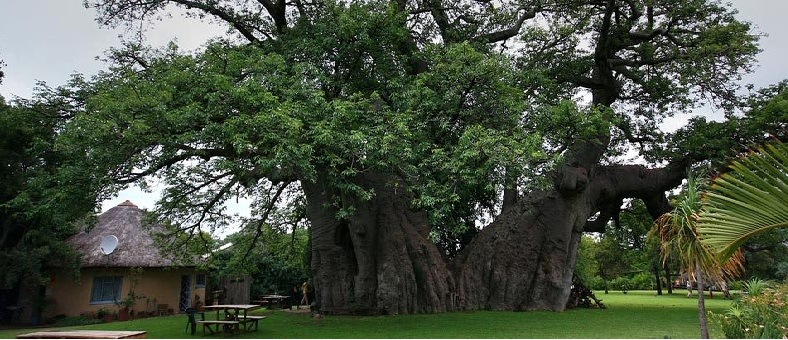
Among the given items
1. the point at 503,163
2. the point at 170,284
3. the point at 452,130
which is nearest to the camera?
the point at 503,163

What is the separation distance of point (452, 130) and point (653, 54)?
29.4ft

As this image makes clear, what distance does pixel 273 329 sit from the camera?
1146 cm

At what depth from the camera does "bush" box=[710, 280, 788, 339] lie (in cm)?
646

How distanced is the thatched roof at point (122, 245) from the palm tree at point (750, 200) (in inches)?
652

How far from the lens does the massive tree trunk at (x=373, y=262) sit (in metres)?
13.6

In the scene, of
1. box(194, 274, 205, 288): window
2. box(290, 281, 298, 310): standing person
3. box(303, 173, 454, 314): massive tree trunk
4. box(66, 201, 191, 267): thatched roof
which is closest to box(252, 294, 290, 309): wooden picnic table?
box(290, 281, 298, 310): standing person

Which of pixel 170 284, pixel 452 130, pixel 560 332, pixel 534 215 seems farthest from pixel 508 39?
pixel 170 284

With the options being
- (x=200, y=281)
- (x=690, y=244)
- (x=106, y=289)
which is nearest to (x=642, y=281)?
(x=200, y=281)

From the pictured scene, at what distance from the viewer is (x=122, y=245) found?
2009cm

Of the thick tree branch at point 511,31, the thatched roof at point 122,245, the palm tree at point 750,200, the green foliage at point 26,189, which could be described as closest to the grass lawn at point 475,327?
the palm tree at point 750,200

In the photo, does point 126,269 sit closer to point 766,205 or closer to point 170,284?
point 170,284

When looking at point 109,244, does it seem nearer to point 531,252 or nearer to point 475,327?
point 475,327

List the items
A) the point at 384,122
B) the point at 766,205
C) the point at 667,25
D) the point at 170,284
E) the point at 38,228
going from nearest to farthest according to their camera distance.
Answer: the point at 766,205 < the point at 384,122 < the point at 667,25 < the point at 38,228 < the point at 170,284

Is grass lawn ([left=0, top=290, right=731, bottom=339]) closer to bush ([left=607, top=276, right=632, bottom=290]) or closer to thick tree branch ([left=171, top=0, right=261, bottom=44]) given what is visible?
thick tree branch ([left=171, top=0, right=261, bottom=44])
